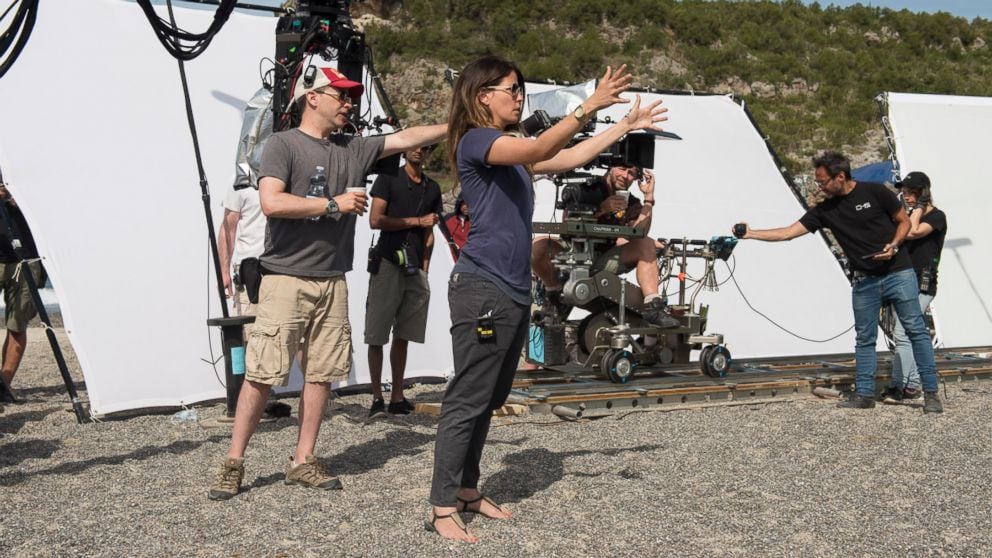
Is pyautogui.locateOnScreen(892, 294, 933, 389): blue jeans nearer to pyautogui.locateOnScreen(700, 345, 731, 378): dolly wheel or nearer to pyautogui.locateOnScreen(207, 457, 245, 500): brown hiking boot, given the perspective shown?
pyautogui.locateOnScreen(700, 345, 731, 378): dolly wheel

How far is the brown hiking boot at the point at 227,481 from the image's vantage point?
4004 millimetres

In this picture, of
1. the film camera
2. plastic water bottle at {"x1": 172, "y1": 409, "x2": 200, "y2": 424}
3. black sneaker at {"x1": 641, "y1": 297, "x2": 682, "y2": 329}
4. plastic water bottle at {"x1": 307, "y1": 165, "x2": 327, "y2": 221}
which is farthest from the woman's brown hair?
black sneaker at {"x1": 641, "y1": 297, "x2": 682, "y2": 329}

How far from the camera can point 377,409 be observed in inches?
242

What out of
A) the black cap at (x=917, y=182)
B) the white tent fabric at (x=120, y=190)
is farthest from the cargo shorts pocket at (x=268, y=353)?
the black cap at (x=917, y=182)

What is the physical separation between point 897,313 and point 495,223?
14.1ft

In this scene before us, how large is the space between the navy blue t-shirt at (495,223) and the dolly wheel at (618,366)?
136 inches

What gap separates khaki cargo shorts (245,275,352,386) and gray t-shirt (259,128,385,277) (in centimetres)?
7

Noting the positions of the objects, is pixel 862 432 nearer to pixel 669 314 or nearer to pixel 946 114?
pixel 669 314

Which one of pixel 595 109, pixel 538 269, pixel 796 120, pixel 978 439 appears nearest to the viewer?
pixel 595 109

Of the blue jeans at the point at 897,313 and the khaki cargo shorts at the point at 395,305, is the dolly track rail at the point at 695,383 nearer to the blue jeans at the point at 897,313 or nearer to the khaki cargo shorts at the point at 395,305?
the blue jeans at the point at 897,313

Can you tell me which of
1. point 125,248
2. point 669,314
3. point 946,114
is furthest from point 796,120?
point 125,248

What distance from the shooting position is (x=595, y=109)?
312cm

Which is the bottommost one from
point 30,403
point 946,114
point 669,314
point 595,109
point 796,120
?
point 30,403

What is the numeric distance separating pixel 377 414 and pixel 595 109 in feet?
11.5
